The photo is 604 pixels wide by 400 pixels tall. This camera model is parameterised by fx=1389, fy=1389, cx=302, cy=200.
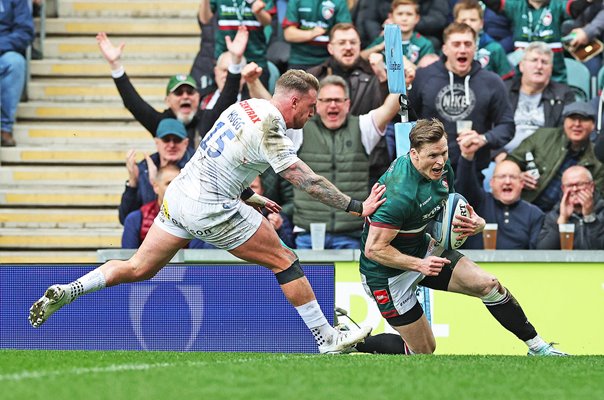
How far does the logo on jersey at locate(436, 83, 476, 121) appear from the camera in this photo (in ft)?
44.2

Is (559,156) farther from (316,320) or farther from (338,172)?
(316,320)

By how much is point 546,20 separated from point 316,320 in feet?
20.2

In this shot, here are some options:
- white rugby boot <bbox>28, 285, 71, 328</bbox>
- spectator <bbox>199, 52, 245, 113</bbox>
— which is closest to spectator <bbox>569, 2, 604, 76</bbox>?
spectator <bbox>199, 52, 245, 113</bbox>

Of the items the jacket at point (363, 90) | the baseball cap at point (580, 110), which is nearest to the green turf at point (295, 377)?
the baseball cap at point (580, 110)

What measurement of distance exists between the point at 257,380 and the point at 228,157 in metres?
2.40

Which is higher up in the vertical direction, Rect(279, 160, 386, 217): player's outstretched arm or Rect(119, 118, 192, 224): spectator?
Rect(279, 160, 386, 217): player's outstretched arm

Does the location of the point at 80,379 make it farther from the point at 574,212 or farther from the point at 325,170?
the point at 574,212

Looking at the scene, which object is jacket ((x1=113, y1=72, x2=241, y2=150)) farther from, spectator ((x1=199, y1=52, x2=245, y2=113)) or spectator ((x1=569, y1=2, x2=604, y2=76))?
spectator ((x1=569, y1=2, x2=604, y2=76))

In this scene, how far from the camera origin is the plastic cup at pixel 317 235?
12.3 meters

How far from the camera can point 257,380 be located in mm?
7836

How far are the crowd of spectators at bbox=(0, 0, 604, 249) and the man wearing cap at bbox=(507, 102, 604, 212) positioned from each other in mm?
13

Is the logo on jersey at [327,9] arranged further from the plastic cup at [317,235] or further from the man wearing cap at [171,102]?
the plastic cup at [317,235]

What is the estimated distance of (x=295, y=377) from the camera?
8.00 m

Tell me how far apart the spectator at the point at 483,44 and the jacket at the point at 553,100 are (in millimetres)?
576
